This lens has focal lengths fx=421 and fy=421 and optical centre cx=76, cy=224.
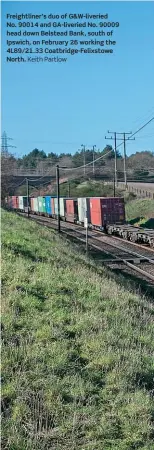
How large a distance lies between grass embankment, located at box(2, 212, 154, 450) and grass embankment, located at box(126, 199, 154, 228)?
3693 cm

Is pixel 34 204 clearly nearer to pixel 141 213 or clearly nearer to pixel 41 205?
pixel 41 205

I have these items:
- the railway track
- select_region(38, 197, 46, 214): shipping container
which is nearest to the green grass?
select_region(38, 197, 46, 214): shipping container

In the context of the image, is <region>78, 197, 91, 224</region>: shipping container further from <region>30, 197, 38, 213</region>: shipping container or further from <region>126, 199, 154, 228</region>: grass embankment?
<region>30, 197, 38, 213</region>: shipping container

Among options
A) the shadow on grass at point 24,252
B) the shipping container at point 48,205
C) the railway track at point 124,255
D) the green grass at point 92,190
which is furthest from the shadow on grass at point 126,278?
the green grass at point 92,190

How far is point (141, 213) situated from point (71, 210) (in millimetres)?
9193

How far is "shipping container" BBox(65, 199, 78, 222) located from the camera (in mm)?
46688

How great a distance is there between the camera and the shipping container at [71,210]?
46688 millimetres

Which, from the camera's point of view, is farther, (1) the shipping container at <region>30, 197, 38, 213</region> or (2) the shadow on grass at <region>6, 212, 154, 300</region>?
(1) the shipping container at <region>30, 197, 38, 213</region>

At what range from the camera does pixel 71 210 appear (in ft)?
157

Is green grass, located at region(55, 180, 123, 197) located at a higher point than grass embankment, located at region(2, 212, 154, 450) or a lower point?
higher

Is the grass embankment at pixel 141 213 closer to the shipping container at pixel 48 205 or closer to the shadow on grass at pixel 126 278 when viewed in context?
the shipping container at pixel 48 205

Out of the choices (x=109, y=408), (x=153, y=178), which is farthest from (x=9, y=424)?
(x=153, y=178)

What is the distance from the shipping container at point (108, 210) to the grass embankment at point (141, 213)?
315 inches

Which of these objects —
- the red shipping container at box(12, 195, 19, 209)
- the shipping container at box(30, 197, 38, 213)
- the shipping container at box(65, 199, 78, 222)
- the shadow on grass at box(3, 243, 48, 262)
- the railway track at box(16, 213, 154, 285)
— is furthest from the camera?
the red shipping container at box(12, 195, 19, 209)
